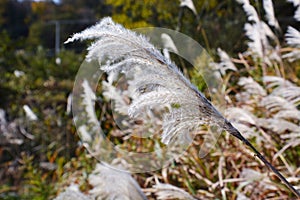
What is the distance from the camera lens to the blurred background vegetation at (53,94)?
11.3ft

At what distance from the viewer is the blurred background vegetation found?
344 cm

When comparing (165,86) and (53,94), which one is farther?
(53,94)

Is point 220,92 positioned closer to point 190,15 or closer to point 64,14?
point 190,15

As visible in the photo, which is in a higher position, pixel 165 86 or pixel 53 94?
pixel 53 94

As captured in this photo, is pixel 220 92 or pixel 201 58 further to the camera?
pixel 201 58

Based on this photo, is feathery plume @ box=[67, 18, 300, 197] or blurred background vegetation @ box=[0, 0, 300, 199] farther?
blurred background vegetation @ box=[0, 0, 300, 199]

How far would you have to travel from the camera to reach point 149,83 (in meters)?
1.08

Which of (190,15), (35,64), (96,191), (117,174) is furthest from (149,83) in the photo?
(35,64)

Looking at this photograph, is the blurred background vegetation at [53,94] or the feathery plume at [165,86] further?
the blurred background vegetation at [53,94]

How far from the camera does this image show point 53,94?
6.84 meters

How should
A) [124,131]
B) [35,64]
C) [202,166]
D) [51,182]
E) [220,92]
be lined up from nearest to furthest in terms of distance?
[202,166] < [220,92] < [124,131] < [51,182] < [35,64]

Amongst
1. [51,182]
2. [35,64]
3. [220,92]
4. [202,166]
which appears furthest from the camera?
[35,64]

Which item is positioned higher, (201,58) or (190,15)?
(190,15)

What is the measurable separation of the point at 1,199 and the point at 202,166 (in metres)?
1.76
